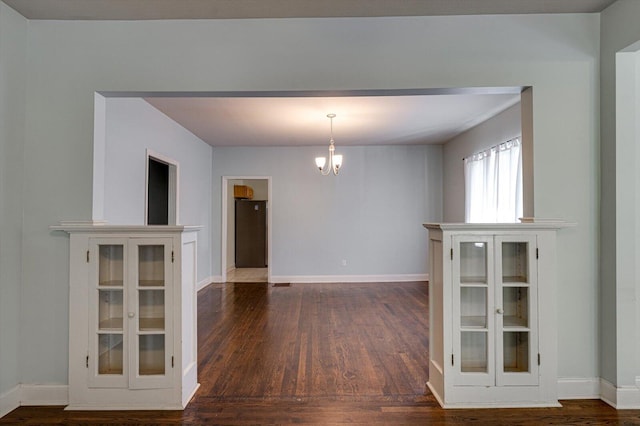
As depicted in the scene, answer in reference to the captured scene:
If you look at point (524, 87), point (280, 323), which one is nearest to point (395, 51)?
point (524, 87)

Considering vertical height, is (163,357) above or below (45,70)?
below

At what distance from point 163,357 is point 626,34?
142 inches

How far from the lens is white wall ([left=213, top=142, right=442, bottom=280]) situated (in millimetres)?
7137

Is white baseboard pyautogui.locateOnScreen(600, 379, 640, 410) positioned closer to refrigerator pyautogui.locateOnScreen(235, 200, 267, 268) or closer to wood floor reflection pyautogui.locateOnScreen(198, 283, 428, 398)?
wood floor reflection pyautogui.locateOnScreen(198, 283, 428, 398)

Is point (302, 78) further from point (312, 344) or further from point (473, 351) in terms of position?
point (312, 344)

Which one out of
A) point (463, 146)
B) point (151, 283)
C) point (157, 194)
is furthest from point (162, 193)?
point (463, 146)

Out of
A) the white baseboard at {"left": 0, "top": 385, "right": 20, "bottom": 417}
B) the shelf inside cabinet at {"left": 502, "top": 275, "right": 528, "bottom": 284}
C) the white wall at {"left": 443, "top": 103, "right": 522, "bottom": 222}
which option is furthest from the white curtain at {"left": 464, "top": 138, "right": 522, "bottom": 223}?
the white baseboard at {"left": 0, "top": 385, "right": 20, "bottom": 417}

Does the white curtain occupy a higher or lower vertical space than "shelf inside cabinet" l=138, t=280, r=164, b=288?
higher

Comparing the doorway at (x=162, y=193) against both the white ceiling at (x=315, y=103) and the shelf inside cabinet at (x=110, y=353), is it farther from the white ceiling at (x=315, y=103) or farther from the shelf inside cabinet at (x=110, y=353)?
the shelf inside cabinet at (x=110, y=353)

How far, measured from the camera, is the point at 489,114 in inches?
196

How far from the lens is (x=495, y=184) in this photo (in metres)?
4.91

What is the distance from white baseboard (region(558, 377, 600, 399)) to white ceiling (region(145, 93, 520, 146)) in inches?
103

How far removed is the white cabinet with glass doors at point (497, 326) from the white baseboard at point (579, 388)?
12cm

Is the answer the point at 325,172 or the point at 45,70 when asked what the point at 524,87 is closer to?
the point at 45,70
